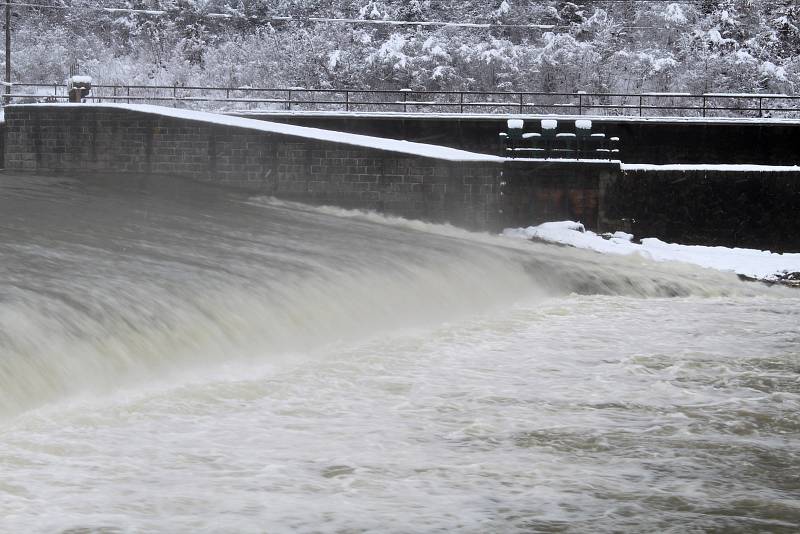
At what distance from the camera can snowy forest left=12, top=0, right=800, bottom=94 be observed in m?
38.8

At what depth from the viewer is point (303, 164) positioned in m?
22.0

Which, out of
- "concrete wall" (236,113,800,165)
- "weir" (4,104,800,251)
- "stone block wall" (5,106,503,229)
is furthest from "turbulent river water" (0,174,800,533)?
"concrete wall" (236,113,800,165)

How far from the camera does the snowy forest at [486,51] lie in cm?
3884

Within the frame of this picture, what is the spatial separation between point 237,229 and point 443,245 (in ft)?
10.2

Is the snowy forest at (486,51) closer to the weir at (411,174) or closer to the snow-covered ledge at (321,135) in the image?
the weir at (411,174)

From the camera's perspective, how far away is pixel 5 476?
7.59 meters

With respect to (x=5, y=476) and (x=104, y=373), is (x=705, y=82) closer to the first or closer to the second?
(x=104, y=373)

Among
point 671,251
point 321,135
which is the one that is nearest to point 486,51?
point 321,135

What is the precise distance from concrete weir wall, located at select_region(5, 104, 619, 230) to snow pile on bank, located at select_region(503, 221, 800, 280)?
0.40 m

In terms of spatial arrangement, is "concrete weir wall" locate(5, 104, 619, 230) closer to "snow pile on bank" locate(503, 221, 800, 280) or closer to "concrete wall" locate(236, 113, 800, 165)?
"snow pile on bank" locate(503, 221, 800, 280)

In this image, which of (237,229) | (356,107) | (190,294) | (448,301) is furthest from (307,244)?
(356,107)

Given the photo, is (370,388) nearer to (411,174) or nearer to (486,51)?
(411,174)

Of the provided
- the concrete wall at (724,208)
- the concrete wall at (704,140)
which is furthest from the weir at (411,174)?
the concrete wall at (704,140)

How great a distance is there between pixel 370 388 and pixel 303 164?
1202cm
